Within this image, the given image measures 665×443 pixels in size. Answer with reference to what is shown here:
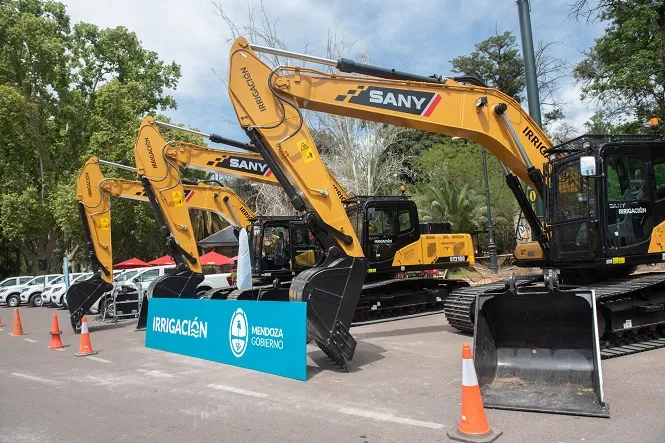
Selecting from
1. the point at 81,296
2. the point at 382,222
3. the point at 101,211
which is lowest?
the point at 81,296

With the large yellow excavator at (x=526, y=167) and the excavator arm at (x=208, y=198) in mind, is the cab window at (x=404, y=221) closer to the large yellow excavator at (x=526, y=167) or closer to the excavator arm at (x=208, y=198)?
the large yellow excavator at (x=526, y=167)

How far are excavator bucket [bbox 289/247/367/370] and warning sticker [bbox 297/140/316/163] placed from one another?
6.14ft

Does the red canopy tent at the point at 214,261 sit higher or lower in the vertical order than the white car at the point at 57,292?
higher

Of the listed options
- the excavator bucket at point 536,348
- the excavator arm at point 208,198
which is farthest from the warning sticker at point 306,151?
the excavator arm at point 208,198

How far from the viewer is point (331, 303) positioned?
27.3 feet

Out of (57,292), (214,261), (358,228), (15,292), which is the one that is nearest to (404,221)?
(358,228)

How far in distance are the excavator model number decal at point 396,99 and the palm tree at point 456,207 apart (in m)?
18.8

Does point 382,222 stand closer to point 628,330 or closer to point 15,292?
point 628,330

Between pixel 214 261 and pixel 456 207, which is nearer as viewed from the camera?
pixel 456 207

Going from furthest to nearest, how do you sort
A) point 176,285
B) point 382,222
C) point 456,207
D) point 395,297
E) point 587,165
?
point 456,207 → point 176,285 → point 395,297 → point 382,222 → point 587,165

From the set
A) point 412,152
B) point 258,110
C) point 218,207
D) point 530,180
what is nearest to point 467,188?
point 412,152

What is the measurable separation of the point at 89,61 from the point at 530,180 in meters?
35.5

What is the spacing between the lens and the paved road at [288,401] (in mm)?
5523

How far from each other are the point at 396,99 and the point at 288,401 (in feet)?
17.4
